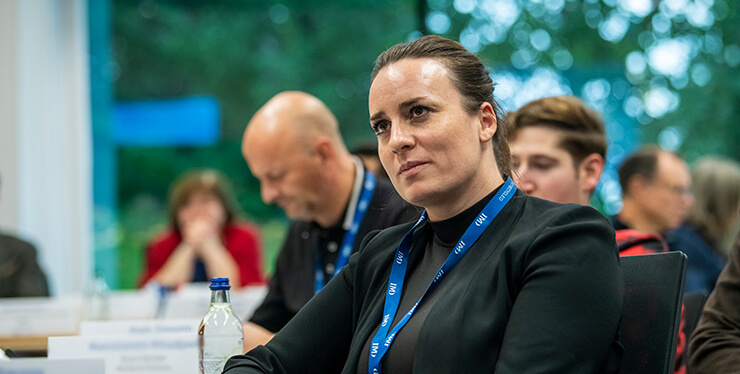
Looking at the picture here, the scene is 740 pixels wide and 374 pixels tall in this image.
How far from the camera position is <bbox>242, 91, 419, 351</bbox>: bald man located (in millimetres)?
2701

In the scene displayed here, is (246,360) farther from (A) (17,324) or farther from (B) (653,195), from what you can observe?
(B) (653,195)

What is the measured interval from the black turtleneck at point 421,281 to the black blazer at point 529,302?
1.9 inches

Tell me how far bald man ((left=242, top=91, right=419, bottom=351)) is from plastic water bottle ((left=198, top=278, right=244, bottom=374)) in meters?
0.79

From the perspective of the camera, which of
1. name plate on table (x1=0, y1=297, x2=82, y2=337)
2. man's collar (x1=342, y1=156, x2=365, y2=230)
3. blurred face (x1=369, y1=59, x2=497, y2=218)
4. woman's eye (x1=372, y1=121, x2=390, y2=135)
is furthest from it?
name plate on table (x1=0, y1=297, x2=82, y2=337)

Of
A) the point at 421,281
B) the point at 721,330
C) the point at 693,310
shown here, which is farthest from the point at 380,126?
the point at 693,310

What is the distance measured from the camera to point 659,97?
5.35 metres

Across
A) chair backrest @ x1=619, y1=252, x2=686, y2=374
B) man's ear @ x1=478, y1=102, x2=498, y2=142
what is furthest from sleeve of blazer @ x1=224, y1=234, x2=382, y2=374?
chair backrest @ x1=619, y1=252, x2=686, y2=374

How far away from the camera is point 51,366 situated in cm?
125

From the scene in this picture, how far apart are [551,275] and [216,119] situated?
479cm

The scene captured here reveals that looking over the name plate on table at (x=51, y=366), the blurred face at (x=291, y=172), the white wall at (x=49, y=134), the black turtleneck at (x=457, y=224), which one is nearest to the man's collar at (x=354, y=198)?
the blurred face at (x=291, y=172)

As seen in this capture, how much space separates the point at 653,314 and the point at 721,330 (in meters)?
0.50

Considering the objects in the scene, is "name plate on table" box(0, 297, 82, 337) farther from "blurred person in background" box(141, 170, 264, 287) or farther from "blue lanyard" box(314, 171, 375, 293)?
"blurred person in background" box(141, 170, 264, 287)

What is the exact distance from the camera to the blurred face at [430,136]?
4.83 ft

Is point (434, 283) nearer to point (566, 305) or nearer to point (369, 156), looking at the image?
point (566, 305)
